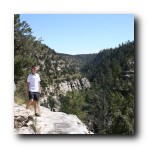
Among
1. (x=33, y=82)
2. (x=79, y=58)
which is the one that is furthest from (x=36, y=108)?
(x=79, y=58)

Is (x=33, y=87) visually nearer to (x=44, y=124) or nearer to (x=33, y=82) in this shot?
(x=33, y=82)

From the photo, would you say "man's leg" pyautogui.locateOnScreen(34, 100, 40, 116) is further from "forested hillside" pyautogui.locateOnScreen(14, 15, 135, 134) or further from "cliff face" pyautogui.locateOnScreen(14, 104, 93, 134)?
"forested hillside" pyautogui.locateOnScreen(14, 15, 135, 134)

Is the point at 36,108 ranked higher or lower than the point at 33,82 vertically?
lower

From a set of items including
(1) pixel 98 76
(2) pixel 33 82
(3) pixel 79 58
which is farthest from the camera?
(1) pixel 98 76

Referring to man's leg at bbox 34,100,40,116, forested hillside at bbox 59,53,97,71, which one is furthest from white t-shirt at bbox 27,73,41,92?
forested hillside at bbox 59,53,97,71

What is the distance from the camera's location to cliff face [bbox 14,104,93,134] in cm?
1102

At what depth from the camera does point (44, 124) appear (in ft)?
36.6

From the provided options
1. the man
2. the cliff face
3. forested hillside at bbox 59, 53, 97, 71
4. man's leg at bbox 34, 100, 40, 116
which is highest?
forested hillside at bbox 59, 53, 97, 71

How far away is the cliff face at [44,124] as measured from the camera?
1102 cm

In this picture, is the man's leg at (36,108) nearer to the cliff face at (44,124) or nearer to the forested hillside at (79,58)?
the cliff face at (44,124)

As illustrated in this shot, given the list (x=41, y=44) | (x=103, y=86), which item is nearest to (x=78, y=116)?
(x=103, y=86)
